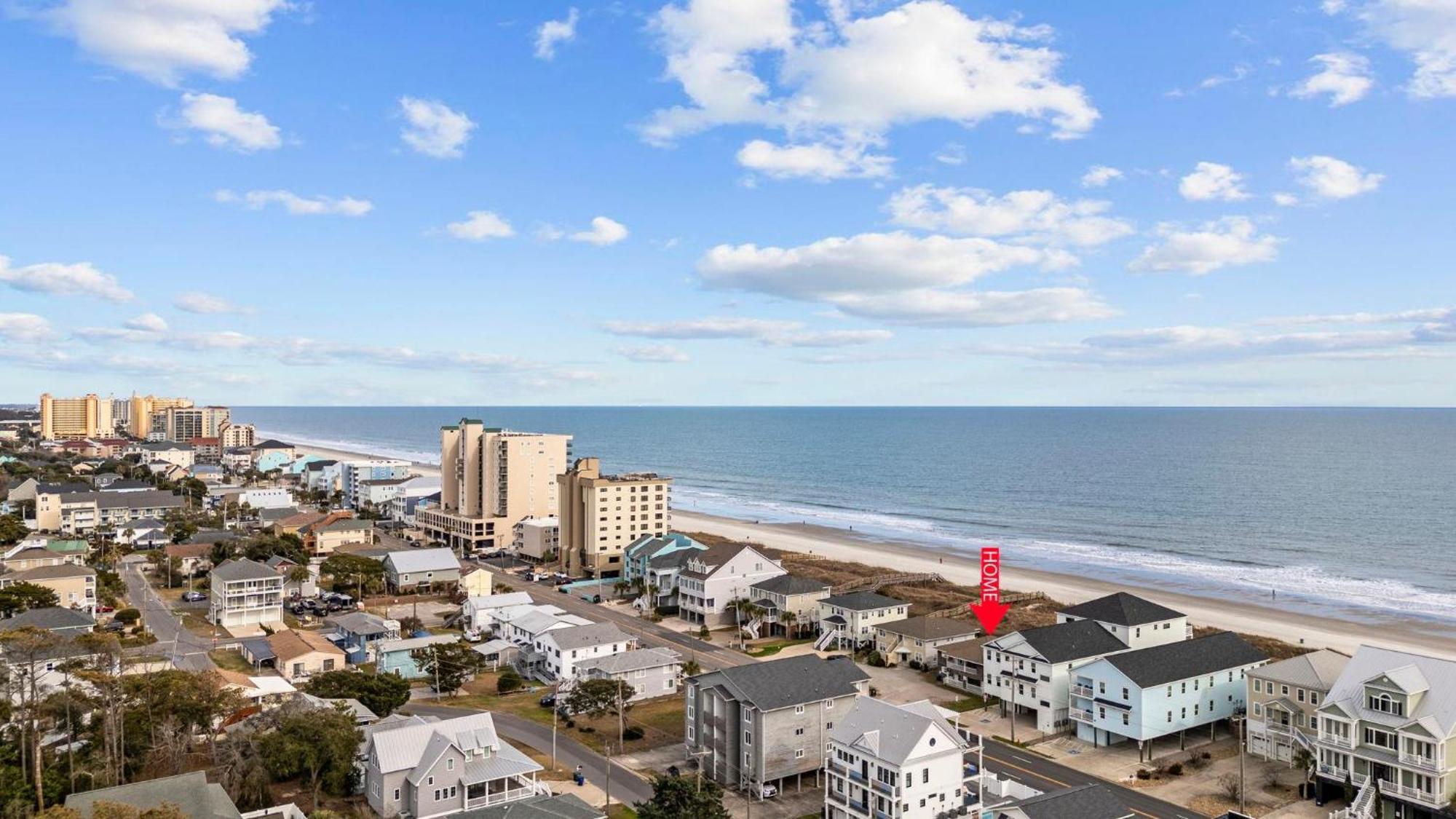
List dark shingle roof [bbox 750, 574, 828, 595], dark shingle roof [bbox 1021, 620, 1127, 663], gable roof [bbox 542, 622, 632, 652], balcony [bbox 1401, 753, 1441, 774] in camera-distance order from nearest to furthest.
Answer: balcony [bbox 1401, 753, 1441, 774] → dark shingle roof [bbox 1021, 620, 1127, 663] → gable roof [bbox 542, 622, 632, 652] → dark shingle roof [bbox 750, 574, 828, 595]

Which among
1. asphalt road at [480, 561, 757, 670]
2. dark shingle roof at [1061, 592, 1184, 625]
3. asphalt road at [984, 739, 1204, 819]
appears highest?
dark shingle roof at [1061, 592, 1184, 625]

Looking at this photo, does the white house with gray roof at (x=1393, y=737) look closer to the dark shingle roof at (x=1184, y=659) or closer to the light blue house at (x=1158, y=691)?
the light blue house at (x=1158, y=691)

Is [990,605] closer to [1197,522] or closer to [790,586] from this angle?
[790,586]

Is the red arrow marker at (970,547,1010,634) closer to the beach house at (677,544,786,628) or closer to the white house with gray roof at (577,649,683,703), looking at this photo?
the beach house at (677,544,786,628)

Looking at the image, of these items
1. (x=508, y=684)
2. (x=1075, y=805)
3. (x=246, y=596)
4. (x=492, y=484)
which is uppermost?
(x=492, y=484)

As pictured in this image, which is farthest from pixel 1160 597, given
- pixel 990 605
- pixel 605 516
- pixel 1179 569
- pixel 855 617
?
pixel 605 516

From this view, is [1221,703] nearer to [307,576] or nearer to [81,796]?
[81,796]

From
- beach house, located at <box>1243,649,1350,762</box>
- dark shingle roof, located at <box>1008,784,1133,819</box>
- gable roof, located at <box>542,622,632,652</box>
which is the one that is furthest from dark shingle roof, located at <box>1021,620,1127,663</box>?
gable roof, located at <box>542,622,632,652</box>
